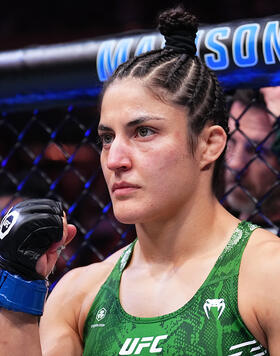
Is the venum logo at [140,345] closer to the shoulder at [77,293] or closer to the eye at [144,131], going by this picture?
the shoulder at [77,293]

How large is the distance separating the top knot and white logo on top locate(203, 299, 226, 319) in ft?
1.52

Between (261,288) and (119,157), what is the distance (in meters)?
0.33

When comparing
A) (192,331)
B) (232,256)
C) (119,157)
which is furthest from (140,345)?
(119,157)

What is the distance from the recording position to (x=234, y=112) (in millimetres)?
1564

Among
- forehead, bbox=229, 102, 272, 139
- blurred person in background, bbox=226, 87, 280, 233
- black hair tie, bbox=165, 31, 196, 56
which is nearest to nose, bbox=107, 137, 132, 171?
black hair tie, bbox=165, 31, 196, 56

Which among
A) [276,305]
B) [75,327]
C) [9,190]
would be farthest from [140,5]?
[276,305]

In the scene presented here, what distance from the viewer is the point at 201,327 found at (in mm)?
1037

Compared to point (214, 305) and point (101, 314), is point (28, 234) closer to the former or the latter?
point (101, 314)

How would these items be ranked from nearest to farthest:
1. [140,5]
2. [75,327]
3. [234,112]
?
1. [75,327]
2. [234,112]
3. [140,5]

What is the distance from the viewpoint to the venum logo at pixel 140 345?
1.06 metres

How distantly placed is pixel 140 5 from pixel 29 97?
2.02m

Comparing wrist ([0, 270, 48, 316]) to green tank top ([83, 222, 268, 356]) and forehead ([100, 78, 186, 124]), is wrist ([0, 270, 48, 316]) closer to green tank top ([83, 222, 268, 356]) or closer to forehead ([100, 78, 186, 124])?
green tank top ([83, 222, 268, 356])

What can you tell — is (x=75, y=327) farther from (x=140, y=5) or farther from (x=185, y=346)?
(x=140, y=5)

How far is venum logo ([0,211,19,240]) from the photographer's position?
109 cm
